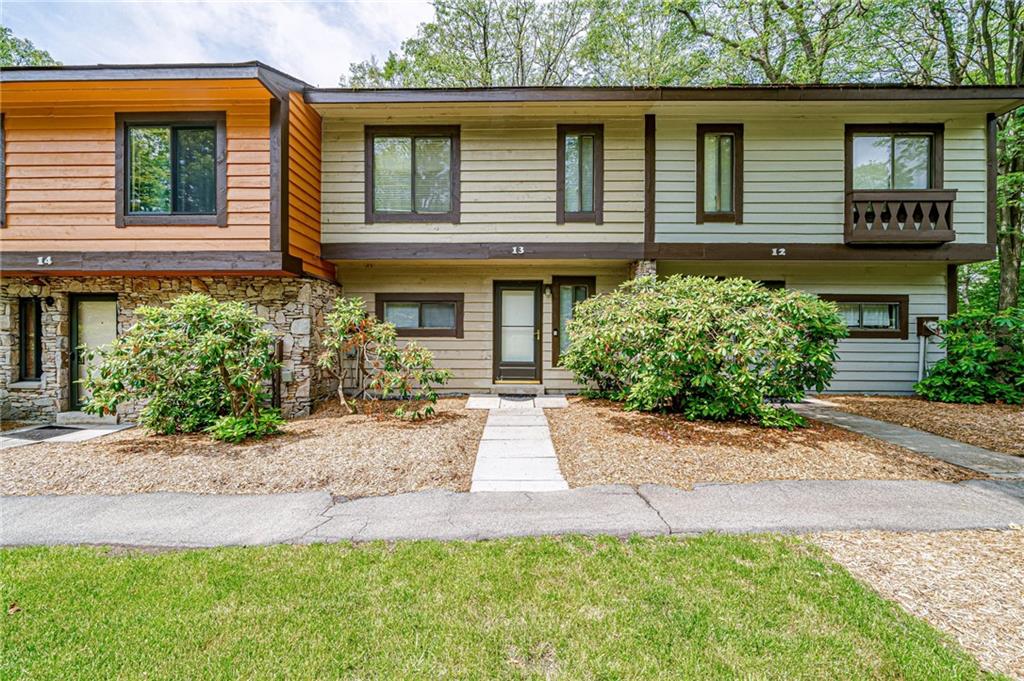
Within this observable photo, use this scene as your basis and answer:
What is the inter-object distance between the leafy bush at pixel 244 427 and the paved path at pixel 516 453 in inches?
111

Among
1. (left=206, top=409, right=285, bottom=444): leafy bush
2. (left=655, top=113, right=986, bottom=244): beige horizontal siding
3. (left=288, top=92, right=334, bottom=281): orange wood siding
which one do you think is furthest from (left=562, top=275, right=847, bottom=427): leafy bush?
(left=288, top=92, right=334, bottom=281): orange wood siding

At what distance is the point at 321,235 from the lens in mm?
8078

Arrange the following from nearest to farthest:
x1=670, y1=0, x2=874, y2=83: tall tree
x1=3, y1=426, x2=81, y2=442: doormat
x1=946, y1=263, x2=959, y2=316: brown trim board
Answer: x1=3, y1=426, x2=81, y2=442: doormat, x1=946, y1=263, x2=959, y2=316: brown trim board, x1=670, y1=0, x2=874, y2=83: tall tree

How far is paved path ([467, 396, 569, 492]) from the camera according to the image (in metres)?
4.21

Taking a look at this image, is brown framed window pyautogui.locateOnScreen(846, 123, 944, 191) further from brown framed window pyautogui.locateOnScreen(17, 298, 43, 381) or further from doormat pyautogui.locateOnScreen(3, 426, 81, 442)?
brown framed window pyautogui.locateOnScreen(17, 298, 43, 381)

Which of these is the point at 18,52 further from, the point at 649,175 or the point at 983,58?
the point at 983,58

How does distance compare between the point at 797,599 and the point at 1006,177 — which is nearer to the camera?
the point at 797,599

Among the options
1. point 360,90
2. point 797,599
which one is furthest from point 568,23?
point 797,599

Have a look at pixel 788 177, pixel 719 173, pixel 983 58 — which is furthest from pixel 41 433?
pixel 983 58

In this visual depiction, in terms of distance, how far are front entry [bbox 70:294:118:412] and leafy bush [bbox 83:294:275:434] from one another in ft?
6.99

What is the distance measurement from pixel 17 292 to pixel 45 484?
542cm

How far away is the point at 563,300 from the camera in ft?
28.9

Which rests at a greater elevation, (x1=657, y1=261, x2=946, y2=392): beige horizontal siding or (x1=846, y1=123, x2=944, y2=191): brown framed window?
(x1=846, y1=123, x2=944, y2=191): brown framed window

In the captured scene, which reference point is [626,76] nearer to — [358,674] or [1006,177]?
[1006,177]
